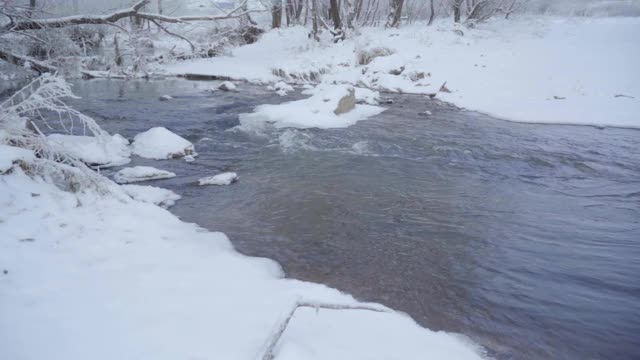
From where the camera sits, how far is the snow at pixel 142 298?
102 inches

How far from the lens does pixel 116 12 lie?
6.71m

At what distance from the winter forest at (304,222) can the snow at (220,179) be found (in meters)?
0.04

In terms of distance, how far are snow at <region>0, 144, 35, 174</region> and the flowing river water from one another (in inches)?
68.7

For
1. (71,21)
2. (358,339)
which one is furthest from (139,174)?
(358,339)

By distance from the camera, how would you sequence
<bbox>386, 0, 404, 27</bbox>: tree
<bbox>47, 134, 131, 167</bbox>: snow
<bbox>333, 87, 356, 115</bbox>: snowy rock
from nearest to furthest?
<bbox>47, 134, 131, 167</bbox>: snow, <bbox>333, 87, 356, 115</bbox>: snowy rock, <bbox>386, 0, 404, 27</bbox>: tree

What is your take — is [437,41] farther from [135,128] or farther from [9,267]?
[9,267]

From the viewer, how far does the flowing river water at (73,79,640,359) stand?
12.2ft

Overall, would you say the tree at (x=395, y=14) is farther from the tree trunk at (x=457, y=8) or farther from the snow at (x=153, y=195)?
the snow at (x=153, y=195)

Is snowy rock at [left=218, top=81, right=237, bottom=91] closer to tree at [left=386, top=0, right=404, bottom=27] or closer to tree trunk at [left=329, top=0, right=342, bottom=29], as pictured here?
tree trunk at [left=329, top=0, right=342, bottom=29]

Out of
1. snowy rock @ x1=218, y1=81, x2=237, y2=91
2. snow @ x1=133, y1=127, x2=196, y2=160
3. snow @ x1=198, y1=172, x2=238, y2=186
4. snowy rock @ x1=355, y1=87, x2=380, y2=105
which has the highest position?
snowy rock @ x1=218, y1=81, x2=237, y2=91

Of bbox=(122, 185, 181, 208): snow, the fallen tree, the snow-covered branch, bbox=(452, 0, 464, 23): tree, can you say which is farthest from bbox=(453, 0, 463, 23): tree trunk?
bbox=(122, 185, 181, 208): snow

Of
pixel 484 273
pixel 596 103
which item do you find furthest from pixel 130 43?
pixel 596 103

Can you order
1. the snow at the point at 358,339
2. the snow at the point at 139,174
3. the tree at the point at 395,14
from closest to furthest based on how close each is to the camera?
1. the snow at the point at 358,339
2. the snow at the point at 139,174
3. the tree at the point at 395,14

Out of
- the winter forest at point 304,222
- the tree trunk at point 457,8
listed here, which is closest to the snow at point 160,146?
the winter forest at point 304,222
